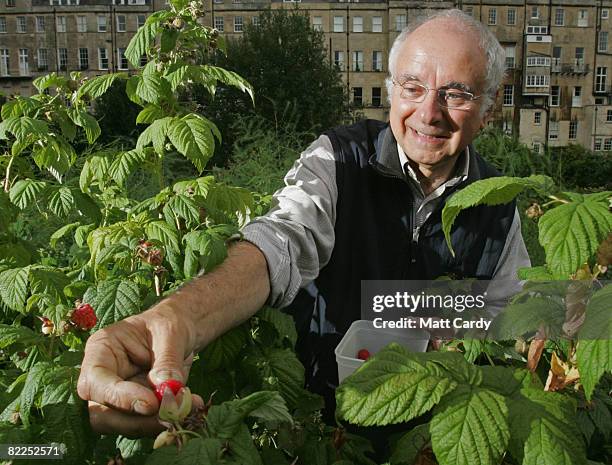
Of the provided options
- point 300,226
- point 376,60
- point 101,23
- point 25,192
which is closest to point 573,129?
point 376,60

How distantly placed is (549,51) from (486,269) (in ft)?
198

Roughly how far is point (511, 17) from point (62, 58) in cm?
3553

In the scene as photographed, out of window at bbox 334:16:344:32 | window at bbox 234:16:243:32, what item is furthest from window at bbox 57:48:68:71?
window at bbox 334:16:344:32

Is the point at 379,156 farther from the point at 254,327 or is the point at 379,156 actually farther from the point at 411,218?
the point at 254,327

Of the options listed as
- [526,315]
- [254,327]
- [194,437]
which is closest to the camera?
[194,437]

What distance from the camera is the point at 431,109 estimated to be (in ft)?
6.77

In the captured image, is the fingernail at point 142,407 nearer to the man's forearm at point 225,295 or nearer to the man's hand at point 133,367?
the man's hand at point 133,367

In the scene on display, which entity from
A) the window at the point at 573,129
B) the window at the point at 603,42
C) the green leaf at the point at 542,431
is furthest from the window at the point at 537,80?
the green leaf at the point at 542,431

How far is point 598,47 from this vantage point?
54531mm

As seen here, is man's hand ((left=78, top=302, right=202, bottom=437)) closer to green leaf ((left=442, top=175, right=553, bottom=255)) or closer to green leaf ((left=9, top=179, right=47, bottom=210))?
green leaf ((left=442, top=175, right=553, bottom=255))

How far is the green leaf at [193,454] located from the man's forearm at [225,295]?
40 centimetres

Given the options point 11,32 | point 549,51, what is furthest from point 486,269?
point 549,51

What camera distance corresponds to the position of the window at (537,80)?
5478cm

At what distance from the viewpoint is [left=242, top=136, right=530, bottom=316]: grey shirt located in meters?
1.53
